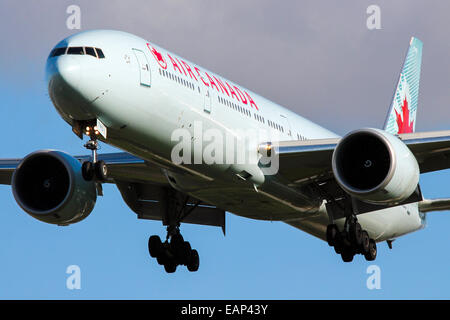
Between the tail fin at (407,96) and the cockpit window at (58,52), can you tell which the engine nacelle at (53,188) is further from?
the tail fin at (407,96)

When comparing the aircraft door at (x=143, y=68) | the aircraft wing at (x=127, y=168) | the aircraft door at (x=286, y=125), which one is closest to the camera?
the aircraft door at (x=143, y=68)

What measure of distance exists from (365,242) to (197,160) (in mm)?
8049

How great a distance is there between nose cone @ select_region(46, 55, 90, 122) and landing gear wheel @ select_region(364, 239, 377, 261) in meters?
12.4

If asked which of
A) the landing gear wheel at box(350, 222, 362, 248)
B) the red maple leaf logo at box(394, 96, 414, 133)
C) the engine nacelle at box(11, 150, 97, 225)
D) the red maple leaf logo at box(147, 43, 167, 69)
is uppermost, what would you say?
the red maple leaf logo at box(394, 96, 414, 133)

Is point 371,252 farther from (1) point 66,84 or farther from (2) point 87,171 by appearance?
(1) point 66,84

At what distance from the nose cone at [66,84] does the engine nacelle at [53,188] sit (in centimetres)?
689

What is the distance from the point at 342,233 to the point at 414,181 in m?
5.10

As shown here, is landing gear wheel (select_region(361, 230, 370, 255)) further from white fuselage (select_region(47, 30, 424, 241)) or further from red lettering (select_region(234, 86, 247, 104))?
red lettering (select_region(234, 86, 247, 104))

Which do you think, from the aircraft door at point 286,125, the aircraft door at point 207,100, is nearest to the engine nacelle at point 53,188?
the aircraft door at point 207,100

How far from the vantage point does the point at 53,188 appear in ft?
100

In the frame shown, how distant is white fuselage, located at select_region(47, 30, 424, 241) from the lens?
920 inches

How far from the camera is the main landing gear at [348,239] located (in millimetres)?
30938

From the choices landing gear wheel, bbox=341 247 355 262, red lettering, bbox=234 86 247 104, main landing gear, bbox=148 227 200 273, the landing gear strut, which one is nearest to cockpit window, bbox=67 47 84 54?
the landing gear strut

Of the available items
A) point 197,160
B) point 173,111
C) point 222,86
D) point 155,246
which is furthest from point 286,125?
point 173,111
